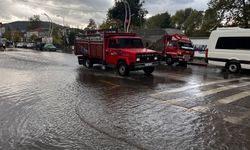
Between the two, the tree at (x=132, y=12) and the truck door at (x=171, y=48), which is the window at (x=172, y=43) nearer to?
the truck door at (x=171, y=48)

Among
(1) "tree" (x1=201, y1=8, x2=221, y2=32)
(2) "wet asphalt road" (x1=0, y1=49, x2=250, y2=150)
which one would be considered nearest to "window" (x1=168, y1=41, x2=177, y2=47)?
(2) "wet asphalt road" (x1=0, y1=49, x2=250, y2=150)

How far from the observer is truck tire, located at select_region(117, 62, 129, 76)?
55.4 feet

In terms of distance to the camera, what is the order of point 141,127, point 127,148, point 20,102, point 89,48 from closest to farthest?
point 127,148, point 141,127, point 20,102, point 89,48

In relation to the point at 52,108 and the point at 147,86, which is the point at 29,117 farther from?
the point at 147,86

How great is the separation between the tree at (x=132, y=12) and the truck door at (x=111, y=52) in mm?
37427

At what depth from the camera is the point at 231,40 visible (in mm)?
19250

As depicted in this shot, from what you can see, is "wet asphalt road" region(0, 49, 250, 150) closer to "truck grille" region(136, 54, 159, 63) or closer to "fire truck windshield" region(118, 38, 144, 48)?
"truck grille" region(136, 54, 159, 63)

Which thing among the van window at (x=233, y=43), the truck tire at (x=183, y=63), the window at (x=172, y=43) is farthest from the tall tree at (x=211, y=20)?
the van window at (x=233, y=43)

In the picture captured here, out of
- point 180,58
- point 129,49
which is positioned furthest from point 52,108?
point 180,58

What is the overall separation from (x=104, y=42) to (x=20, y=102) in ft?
31.1

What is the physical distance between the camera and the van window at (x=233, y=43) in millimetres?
18562

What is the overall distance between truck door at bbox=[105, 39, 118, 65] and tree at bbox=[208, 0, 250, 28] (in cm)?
2151

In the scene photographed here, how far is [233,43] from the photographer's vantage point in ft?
63.0

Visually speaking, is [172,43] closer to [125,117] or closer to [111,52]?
[111,52]
